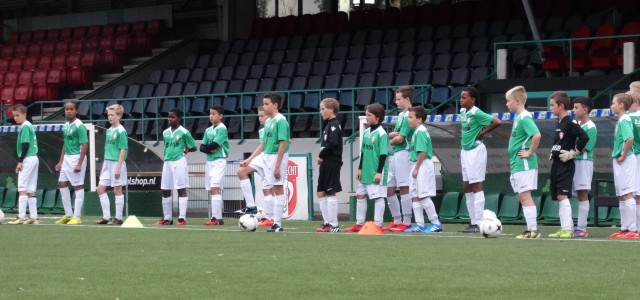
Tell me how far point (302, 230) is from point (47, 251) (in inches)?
215

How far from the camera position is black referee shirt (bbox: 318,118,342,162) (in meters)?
16.6

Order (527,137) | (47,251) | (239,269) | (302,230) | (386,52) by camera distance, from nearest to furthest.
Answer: (239,269)
(47,251)
(527,137)
(302,230)
(386,52)

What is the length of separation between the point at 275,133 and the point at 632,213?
16.5 ft

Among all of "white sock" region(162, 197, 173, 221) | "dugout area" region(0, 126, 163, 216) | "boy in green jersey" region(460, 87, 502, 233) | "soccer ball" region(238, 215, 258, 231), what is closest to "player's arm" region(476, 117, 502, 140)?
"boy in green jersey" region(460, 87, 502, 233)

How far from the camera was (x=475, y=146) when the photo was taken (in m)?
15.8

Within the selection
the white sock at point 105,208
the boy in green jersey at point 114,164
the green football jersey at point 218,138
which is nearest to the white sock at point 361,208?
the green football jersey at point 218,138

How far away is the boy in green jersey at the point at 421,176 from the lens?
1642 cm

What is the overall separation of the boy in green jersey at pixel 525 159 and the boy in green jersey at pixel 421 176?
81.1 inches

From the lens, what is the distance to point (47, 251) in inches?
491

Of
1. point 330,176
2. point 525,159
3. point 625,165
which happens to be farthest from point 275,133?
point 625,165

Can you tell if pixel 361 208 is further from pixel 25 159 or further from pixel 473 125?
pixel 25 159

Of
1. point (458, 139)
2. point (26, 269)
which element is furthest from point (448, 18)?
point (26, 269)

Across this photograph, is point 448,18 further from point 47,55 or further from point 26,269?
point 26,269

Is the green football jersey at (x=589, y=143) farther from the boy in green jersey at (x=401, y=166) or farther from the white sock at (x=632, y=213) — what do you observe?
the boy in green jersey at (x=401, y=166)
